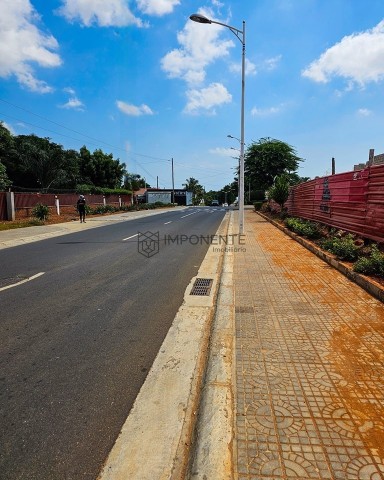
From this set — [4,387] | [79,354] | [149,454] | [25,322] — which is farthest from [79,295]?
[149,454]

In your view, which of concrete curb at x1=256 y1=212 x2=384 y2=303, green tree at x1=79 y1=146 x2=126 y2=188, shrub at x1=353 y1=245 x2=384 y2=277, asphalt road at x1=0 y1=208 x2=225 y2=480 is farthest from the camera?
green tree at x1=79 y1=146 x2=126 y2=188

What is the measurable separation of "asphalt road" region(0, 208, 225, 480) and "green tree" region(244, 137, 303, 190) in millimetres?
29044

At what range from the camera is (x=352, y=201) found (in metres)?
8.48

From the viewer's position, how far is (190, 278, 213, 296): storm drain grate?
560 cm

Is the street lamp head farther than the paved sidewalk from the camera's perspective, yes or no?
Yes

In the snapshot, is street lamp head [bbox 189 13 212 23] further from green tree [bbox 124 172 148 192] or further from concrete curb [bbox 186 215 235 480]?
green tree [bbox 124 172 148 192]

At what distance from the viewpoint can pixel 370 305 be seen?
4.57m

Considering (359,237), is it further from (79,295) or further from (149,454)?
(149,454)

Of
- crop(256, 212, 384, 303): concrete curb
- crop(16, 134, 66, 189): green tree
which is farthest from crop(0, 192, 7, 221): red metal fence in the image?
crop(16, 134, 66, 189): green tree

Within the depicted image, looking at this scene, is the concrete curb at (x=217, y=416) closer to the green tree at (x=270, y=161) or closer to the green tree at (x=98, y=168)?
the green tree at (x=270, y=161)

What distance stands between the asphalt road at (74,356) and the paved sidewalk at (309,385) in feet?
3.38

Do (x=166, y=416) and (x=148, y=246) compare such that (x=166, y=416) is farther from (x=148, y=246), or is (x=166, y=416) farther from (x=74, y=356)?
(x=148, y=246)

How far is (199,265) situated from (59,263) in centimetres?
368

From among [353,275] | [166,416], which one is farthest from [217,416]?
[353,275]
